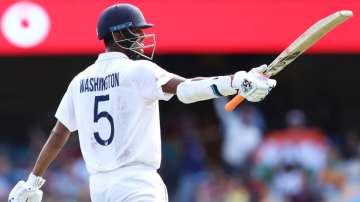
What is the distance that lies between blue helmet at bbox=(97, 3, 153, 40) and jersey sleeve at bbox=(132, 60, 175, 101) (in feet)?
1.04

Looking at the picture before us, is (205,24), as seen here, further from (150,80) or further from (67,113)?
(150,80)

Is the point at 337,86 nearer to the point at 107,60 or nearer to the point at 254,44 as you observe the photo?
the point at 254,44

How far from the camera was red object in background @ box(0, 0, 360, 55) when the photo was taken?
8641mm

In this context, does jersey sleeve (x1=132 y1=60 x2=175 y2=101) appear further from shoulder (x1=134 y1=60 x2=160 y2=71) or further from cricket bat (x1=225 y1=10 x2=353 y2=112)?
cricket bat (x1=225 y1=10 x2=353 y2=112)

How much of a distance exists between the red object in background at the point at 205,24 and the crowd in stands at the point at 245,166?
1.02 meters

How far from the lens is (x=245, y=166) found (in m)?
9.38

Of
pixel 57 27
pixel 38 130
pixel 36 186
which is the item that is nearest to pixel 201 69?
pixel 38 130

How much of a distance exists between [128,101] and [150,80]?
0.50 feet

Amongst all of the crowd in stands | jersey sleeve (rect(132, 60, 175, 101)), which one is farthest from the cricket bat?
the crowd in stands

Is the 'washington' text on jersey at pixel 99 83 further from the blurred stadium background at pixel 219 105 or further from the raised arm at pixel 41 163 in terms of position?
the blurred stadium background at pixel 219 105

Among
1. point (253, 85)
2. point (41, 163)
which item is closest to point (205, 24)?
point (41, 163)

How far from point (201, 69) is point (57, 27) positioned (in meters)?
2.70

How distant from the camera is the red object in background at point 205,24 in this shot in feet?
28.3

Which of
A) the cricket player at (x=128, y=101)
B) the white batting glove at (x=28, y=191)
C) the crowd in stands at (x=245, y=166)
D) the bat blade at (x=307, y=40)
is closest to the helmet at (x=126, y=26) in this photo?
the cricket player at (x=128, y=101)
